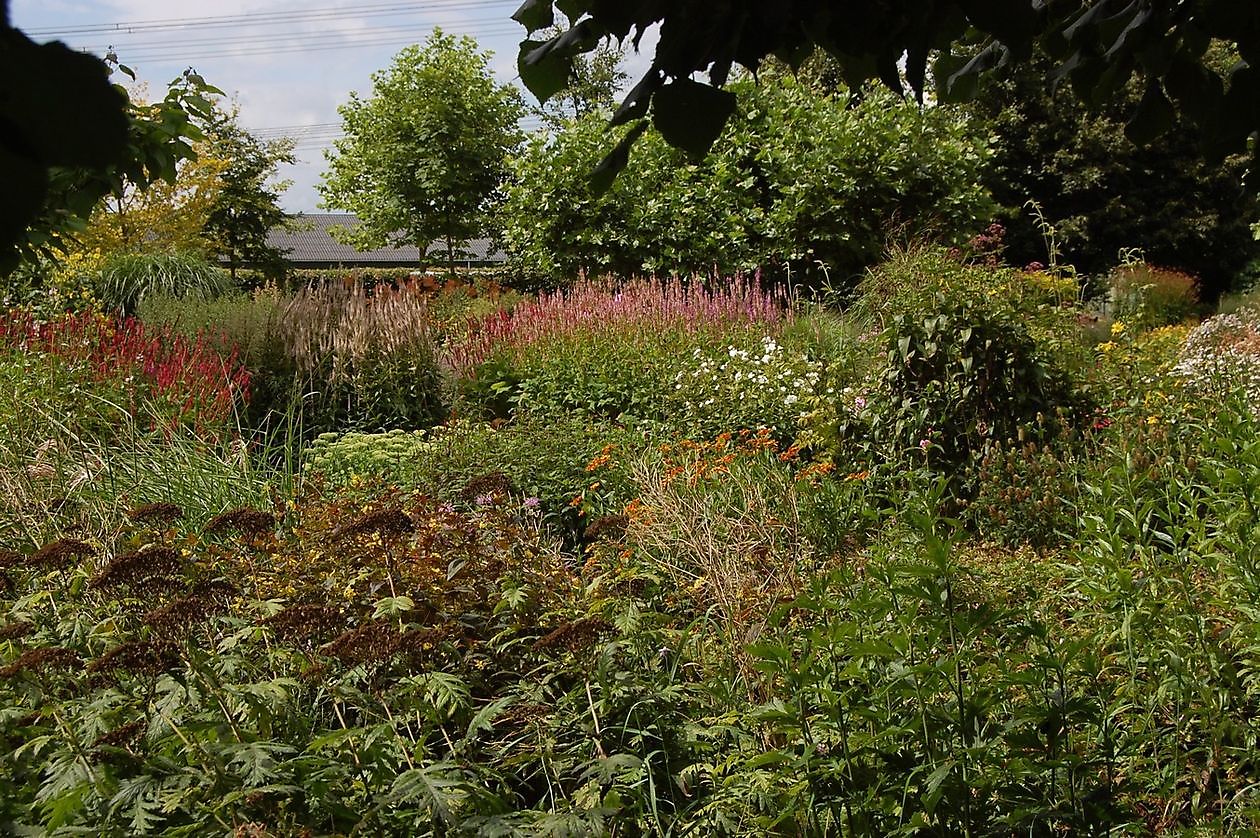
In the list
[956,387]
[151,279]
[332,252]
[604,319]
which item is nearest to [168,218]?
[151,279]

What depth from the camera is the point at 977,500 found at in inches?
191

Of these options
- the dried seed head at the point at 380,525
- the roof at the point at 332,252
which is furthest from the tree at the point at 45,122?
the roof at the point at 332,252

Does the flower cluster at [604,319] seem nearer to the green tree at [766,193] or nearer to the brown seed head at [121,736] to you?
the green tree at [766,193]

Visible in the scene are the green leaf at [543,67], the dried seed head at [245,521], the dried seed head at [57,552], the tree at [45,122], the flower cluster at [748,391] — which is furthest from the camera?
the flower cluster at [748,391]

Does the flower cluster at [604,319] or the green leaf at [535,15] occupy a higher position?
the green leaf at [535,15]

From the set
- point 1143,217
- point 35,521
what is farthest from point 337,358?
point 1143,217

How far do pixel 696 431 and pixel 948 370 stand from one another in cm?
162

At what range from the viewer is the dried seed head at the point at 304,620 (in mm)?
2328

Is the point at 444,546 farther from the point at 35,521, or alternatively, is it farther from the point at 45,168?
the point at 45,168

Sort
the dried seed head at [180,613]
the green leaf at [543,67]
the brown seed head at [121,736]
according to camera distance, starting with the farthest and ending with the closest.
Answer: the dried seed head at [180,613] → the brown seed head at [121,736] → the green leaf at [543,67]

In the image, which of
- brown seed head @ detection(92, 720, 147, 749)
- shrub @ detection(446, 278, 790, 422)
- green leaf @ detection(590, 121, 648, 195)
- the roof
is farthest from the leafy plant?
the roof

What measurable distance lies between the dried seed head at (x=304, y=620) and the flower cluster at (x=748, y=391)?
161 inches

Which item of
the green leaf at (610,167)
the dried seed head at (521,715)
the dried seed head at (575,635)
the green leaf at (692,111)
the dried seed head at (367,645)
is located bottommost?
the dried seed head at (521,715)

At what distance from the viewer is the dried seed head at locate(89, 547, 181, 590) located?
238cm
